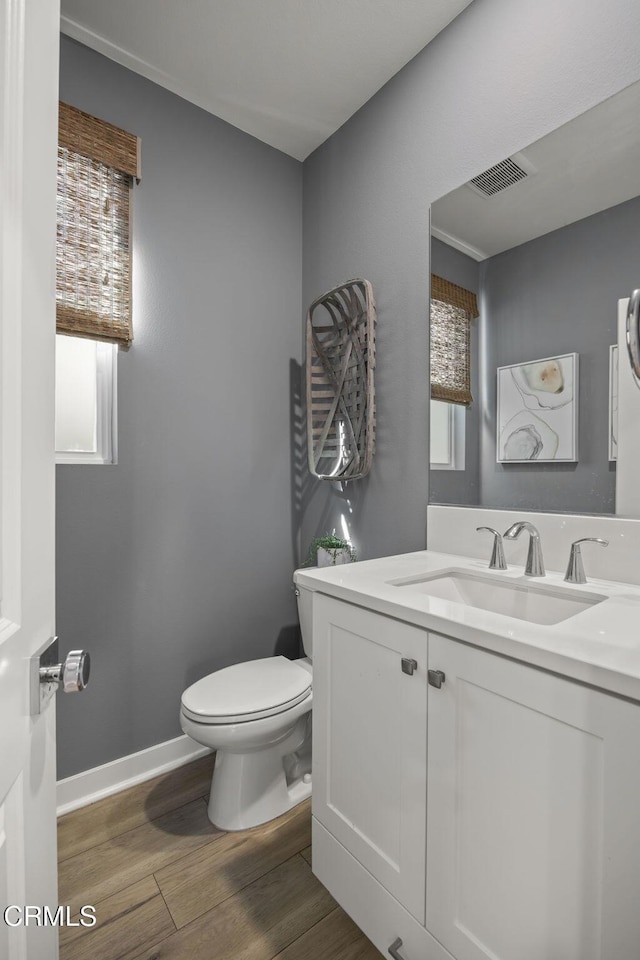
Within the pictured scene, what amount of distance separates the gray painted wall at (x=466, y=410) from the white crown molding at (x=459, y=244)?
0.01 metres

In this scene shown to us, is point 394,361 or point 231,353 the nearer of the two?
point 394,361

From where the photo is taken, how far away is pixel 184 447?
191 centimetres

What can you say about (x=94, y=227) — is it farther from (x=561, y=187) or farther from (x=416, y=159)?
(x=561, y=187)

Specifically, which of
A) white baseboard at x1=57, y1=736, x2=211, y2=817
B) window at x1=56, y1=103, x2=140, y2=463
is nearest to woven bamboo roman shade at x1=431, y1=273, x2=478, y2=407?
window at x1=56, y1=103, x2=140, y2=463

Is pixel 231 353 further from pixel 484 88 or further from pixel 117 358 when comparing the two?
pixel 484 88

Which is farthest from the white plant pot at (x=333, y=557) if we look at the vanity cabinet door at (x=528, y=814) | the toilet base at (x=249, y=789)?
the vanity cabinet door at (x=528, y=814)

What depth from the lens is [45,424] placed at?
0.63 metres

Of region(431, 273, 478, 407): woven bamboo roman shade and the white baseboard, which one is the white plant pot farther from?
the white baseboard

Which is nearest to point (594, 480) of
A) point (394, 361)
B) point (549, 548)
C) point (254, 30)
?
point (549, 548)

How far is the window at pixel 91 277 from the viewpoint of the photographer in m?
1.58

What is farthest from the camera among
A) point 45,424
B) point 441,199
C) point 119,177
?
point 119,177

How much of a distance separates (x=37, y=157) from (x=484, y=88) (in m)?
1.47

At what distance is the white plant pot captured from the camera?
195cm

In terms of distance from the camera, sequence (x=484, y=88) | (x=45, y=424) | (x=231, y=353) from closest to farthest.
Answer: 1. (x=45, y=424)
2. (x=484, y=88)
3. (x=231, y=353)
